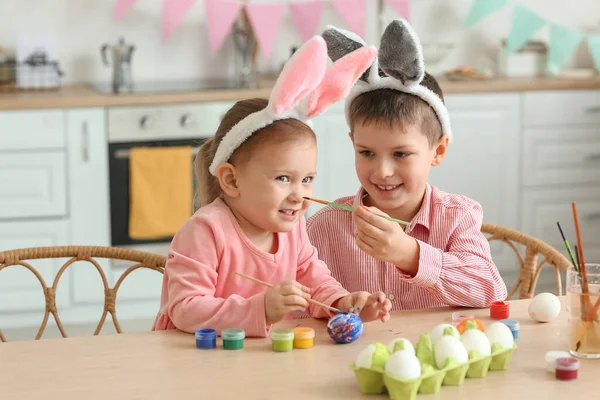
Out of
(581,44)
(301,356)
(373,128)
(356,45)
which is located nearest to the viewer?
(301,356)

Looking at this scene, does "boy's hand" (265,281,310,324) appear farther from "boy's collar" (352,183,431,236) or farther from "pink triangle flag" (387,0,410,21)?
"pink triangle flag" (387,0,410,21)

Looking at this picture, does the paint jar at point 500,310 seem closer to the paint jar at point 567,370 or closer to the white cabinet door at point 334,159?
the paint jar at point 567,370

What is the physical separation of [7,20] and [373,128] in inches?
110

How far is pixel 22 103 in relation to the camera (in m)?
3.84

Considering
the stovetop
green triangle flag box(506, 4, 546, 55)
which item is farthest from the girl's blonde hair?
green triangle flag box(506, 4, 546, 55)

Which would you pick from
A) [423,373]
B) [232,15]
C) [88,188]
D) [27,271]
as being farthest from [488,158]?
[423,373]

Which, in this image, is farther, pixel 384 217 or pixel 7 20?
pixel 7 20

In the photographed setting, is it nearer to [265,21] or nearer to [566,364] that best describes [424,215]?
[566,364]

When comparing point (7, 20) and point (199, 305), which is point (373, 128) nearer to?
point (199, 305)

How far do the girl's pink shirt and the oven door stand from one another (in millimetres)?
2103

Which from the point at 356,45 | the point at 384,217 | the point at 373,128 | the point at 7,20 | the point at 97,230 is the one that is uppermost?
the point at 7,20

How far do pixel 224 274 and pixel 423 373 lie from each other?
1.70ft

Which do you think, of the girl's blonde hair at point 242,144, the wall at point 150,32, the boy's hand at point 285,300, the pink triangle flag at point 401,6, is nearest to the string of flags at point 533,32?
the wall at point 150,32

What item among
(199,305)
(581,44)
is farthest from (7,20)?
(199,305)
